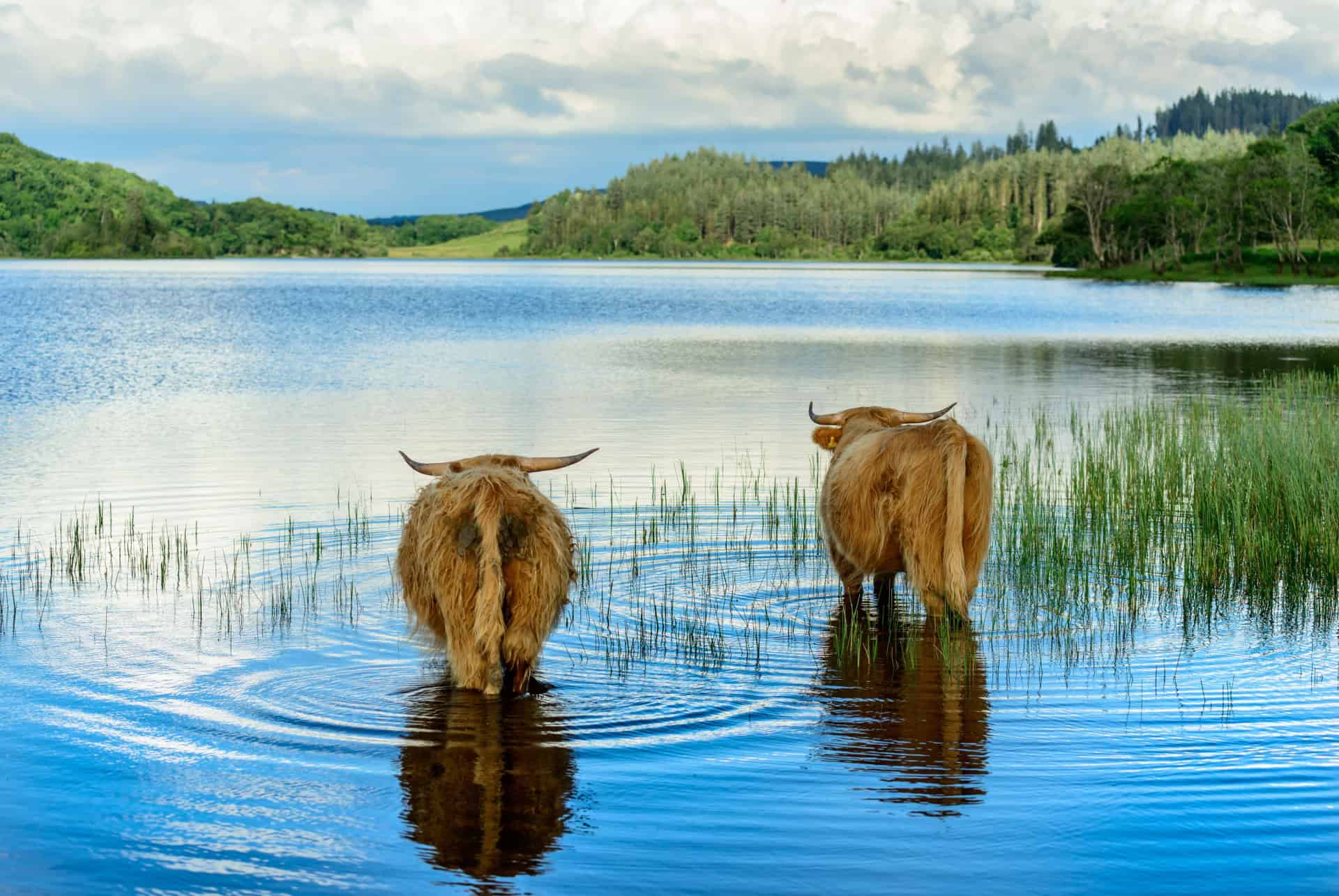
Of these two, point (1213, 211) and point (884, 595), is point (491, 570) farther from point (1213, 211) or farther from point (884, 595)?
point (1213, 211)

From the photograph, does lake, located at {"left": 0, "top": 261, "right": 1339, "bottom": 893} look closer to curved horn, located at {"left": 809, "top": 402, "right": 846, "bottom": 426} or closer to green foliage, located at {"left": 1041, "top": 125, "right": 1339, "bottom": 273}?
curved horn, located at {"left": 809, "top": 402, "right": 846, "bottom": 426}

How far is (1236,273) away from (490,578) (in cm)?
9930

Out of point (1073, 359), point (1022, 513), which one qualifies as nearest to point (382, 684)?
point (1022, 513)

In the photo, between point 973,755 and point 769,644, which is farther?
point 769,644

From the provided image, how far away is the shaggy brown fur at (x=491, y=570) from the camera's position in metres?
7.17

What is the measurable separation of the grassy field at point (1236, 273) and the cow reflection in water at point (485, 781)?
83.4 m

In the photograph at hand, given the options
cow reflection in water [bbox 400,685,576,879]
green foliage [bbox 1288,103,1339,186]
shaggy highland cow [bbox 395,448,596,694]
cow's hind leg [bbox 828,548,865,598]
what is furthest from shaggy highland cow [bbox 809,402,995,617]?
green foliage [bbox 1288,103,1339,186]

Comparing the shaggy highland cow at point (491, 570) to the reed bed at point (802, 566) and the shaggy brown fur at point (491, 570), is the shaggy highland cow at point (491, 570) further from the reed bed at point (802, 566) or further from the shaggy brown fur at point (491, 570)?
the reed bed at point (802, 566)

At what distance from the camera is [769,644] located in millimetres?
8938

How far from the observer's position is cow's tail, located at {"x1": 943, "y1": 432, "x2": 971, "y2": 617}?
27.4 ft

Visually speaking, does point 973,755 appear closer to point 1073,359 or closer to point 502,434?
point 502,434

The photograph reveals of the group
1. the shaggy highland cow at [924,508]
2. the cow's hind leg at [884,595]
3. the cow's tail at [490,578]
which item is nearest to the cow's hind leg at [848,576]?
the cow's hind leg at [884,595]

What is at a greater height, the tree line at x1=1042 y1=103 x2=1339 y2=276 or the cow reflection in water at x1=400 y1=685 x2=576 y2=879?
the tree line at x1=1042 y1=103 x2=1339 y2=276

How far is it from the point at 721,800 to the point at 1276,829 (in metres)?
2.38
